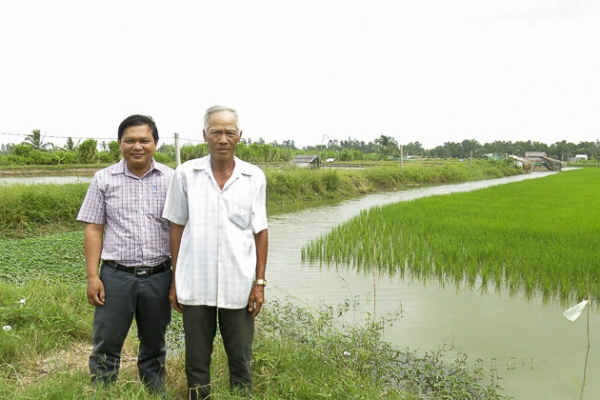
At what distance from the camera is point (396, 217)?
30.0 feet

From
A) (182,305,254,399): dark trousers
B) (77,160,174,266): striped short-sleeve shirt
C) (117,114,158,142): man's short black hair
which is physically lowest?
(182,305,254,399): dark trousers

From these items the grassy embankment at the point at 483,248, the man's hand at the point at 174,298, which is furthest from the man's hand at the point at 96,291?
the grassy embankment at the point at 483,248

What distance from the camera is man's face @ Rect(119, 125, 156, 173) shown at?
79.7 inches

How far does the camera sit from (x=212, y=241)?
74.0 inches

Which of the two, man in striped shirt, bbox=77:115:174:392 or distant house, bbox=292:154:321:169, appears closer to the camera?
man in striped shirt, bbox=77:115:174:392

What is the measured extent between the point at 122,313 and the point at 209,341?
0.37 meters

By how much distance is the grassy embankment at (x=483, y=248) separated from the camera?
192 inches

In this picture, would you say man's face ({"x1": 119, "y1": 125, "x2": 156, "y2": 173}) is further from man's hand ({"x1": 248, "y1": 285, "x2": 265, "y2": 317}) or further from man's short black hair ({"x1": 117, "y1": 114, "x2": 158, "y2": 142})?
man's hand ({"x1": 248, "y1": 285, "x2": 265, "y2": 317})

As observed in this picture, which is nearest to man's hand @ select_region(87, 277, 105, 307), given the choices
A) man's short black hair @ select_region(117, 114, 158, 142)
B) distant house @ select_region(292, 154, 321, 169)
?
man's short black hair @ select_region(117, 114, 158, 142)

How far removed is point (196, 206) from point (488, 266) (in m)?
4.28

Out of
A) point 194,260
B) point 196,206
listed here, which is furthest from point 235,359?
point 196,206

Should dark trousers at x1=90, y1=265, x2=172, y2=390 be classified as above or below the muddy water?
above

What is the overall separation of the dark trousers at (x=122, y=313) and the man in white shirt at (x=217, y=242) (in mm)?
116

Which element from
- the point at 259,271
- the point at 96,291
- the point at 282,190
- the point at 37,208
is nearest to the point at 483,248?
the point at 259,271
